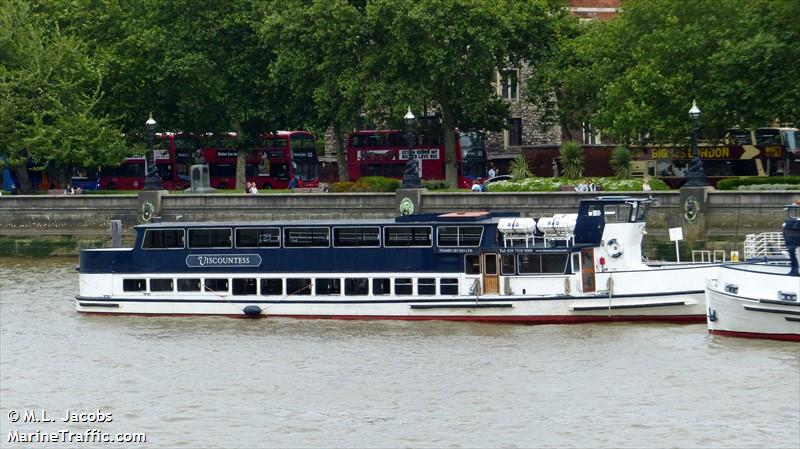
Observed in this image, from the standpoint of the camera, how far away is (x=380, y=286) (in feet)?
135

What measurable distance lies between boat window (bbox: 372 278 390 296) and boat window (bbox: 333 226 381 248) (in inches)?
39.2

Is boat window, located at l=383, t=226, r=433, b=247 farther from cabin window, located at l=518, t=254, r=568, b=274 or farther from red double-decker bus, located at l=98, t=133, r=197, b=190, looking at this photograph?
red double-decker bus, located at l=98, t=133, r=197, b=190

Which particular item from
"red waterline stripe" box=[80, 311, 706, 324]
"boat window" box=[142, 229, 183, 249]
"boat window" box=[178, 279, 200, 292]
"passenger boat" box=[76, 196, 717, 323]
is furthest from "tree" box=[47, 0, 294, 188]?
"red waterline stripe" box=[80, 311, 706, 324]

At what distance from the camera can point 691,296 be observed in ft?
128

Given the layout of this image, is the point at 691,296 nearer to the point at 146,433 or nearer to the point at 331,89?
the point at 146,433

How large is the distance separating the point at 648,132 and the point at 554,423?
108 feet

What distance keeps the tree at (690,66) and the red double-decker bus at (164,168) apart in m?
22.4

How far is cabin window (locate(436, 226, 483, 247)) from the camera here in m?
40.5

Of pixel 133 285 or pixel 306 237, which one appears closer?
pixel 306 237

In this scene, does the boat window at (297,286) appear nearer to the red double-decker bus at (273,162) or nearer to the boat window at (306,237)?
the boat window at (306,237)

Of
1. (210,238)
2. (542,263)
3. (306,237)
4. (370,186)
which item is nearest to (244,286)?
(210,238)

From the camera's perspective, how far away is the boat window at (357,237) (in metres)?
41.2

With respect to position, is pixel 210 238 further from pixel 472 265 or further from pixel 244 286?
pixel 472 265

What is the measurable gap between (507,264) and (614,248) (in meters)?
2.97
